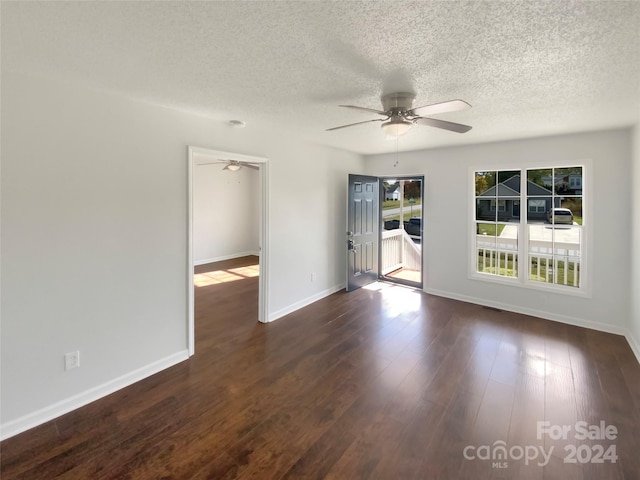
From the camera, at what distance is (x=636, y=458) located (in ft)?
6.09

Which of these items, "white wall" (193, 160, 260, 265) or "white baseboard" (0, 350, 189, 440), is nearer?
"white baseboard" (0, 350, 189, 440)

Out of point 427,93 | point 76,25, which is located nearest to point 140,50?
point 76,25

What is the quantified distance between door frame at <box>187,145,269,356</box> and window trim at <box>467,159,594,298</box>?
311 cm

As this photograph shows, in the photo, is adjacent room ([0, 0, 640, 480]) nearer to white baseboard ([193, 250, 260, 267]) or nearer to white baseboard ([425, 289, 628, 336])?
white baseboard ([425, 289, 628, 336])

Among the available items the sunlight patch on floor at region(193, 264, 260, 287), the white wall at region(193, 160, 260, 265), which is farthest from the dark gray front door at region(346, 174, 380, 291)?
the white wall at region(193, 160, 260, 265)

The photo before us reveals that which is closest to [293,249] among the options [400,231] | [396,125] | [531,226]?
[396,125]

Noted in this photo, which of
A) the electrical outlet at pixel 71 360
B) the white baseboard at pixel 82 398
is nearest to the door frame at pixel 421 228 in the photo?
the white baseboard at pixel 82 398

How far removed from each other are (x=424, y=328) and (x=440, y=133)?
96.6 inches

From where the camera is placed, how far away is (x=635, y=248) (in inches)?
130

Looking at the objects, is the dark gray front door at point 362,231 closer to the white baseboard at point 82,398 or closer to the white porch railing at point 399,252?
the white porch railing at point 399,252

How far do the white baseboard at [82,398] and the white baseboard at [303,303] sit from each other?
1.28 m

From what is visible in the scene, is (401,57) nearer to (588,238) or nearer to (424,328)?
(424,328)

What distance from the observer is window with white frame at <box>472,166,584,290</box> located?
3.93m

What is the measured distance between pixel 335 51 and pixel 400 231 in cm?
526
